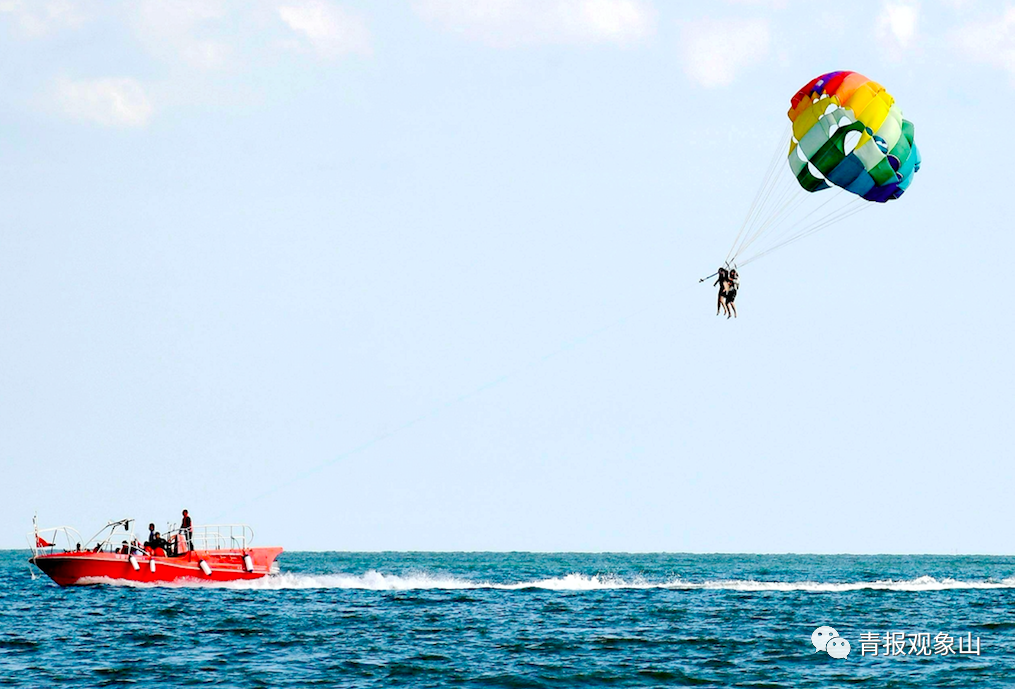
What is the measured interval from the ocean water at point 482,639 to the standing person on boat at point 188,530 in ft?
5.52

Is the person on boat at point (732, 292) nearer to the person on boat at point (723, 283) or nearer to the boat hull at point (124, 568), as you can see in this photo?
the person on boat at point (723, 283)

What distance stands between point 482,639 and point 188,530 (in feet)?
55.3

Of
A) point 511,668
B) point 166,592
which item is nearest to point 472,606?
point 166,592

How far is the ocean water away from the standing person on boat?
1682mm

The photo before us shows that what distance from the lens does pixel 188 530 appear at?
39.8m

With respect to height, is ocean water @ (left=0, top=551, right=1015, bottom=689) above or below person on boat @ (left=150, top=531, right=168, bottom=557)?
below

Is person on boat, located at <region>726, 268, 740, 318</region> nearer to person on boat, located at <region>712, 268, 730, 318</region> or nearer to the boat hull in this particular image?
person on boat, located at <region>712, 268, 730, 318</region>

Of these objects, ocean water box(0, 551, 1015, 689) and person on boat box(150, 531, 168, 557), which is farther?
person on boat box(150, 531, 168, 557)

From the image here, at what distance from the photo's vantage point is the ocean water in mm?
21266

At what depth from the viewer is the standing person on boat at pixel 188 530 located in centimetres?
3972

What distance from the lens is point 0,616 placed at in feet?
103

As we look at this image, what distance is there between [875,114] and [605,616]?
15451mm

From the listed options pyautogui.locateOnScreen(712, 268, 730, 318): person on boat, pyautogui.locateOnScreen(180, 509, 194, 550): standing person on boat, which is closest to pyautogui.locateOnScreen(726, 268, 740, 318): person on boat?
pyautogui.locateOnScreen(712, 268, 730, 318): person on boat

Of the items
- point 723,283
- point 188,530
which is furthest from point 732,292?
point 188,530
